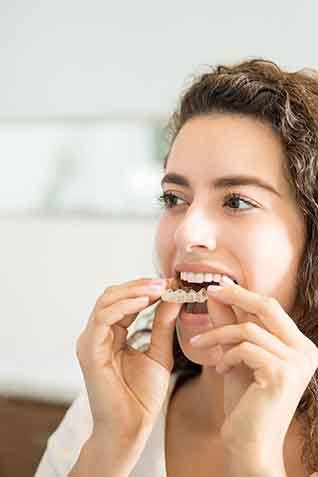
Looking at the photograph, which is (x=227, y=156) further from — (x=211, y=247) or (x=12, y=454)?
(x=12, y=454)

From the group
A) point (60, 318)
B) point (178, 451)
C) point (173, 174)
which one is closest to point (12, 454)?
point (60, 318)

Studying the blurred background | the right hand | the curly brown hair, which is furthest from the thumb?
the blurred background

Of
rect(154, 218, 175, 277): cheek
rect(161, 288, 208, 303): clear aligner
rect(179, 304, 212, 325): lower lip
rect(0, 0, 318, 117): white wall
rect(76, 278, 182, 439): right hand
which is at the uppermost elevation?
rect(0, 0, 318, 117): white wall

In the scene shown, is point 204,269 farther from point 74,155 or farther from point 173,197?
point 74,155

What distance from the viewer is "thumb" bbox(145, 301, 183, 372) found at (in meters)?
1.14

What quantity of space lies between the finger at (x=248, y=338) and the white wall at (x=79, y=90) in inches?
45.8

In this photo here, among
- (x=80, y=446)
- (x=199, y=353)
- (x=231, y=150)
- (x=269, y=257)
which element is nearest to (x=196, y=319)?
(x=199, y=353)

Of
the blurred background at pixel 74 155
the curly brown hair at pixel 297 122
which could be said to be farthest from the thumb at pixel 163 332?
the blurred background at pixel 74 155

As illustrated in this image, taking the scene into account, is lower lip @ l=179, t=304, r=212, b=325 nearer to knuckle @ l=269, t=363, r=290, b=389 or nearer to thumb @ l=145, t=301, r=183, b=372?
thumb @ l=145, t=301, r=183, b=372

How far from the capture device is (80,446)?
4.45ft

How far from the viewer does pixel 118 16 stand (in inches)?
87.5

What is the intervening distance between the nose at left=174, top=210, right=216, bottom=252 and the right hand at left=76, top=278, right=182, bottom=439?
Result: 7 centimetres

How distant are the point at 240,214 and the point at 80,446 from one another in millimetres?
564

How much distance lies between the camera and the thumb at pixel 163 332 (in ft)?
3.73
